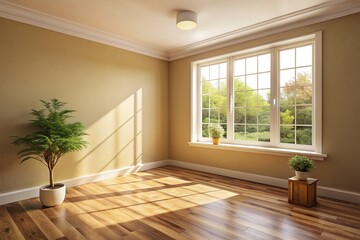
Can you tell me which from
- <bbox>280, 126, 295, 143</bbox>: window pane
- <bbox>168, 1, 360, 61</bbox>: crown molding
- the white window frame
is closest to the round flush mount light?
<bbox>168, 1, 360, 61</bbox>: crown molding

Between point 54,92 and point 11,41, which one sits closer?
point 11,41

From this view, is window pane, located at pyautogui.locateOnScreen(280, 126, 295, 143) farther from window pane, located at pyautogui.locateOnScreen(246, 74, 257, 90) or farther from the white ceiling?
the white ceiling

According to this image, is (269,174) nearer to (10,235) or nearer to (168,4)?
(168,4)

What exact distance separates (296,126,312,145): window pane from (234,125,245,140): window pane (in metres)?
0.91

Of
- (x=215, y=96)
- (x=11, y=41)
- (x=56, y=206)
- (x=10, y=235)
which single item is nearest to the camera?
(x=10, y=235)

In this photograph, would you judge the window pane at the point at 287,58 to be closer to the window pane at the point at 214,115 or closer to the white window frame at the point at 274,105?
the white window frame at the point at 274,105

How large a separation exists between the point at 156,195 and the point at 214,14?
106 inches

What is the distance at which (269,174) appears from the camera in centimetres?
355

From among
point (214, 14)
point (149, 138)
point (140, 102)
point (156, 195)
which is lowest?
point (156, 195)

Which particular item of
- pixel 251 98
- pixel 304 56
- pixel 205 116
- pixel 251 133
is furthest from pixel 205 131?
pixel 304 56

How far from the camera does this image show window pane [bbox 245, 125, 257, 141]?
3867 millimetres

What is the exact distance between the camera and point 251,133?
12.8 feet

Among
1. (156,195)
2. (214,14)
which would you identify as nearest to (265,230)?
(156,195)

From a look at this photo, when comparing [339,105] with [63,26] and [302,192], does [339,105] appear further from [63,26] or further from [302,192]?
[63,26]
